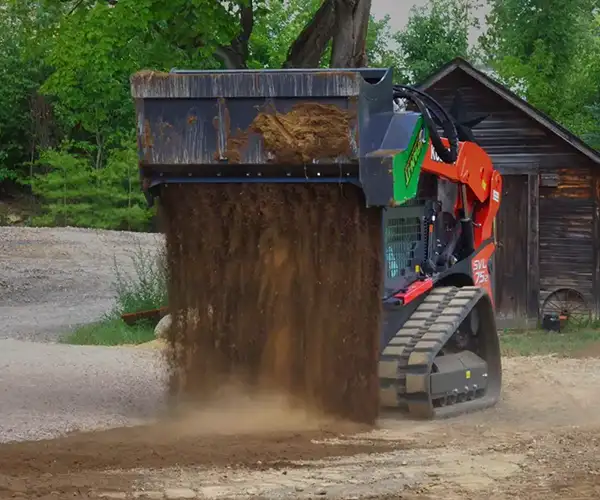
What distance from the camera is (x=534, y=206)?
21.5 meters

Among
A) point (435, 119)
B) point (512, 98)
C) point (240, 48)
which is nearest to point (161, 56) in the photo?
point (240, 48)

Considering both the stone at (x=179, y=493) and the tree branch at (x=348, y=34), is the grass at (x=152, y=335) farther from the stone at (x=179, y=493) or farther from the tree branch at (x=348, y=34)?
the stone at (x=179, y=493)

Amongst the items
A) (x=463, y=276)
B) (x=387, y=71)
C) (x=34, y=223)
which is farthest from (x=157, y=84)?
(x=34, y=223)

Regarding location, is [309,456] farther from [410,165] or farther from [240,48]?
[240,48]

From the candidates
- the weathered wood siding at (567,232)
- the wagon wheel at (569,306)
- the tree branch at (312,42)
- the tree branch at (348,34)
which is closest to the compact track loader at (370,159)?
the tree branch at (348,34)

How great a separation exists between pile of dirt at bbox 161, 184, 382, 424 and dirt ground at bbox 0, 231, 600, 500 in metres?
0.26

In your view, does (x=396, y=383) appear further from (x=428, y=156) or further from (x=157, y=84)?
(x=157, y=84)

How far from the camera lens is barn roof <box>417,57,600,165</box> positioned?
21.1 metres

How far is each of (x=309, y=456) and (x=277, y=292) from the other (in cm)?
203

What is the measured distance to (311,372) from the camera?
35.1 feet

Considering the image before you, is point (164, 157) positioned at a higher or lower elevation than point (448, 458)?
higher

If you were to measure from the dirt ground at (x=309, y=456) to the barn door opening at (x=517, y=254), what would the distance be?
9.34m

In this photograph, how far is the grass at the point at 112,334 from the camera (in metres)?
17.7

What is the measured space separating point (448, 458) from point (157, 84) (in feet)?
12.2
